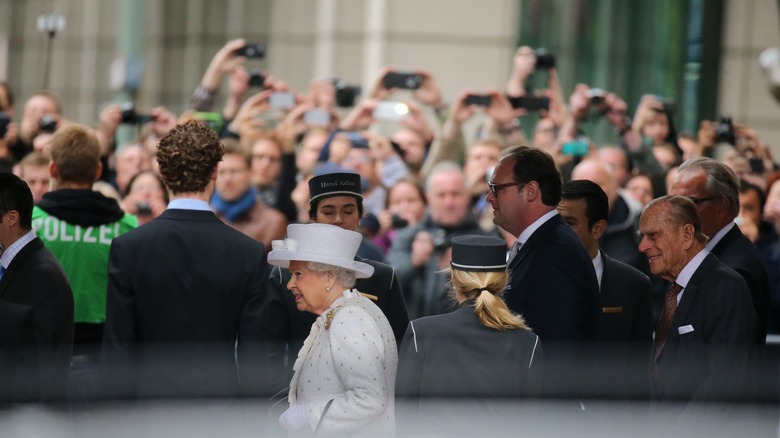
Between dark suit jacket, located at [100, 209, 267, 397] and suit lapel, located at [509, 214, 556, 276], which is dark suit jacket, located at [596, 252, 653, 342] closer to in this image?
suit lapel, located at [509, 214, 556, 276]

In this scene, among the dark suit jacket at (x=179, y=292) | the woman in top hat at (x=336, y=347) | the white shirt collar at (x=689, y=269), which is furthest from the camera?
the white shirt collar at (x=689, y=269)

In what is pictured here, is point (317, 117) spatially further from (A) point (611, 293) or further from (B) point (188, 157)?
(B) point (188, 157)

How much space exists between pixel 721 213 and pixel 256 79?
552 cm

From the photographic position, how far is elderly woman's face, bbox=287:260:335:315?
194 inches

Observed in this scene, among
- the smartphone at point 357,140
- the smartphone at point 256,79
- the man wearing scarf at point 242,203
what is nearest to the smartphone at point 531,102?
the smartphone at point 357,140

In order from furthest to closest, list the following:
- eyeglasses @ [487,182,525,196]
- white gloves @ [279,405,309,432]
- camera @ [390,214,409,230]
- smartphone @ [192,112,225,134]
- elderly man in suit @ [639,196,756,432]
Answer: smartphone @ [192,112,225,134] → camera @ [390,214,409,230] → eyeglasses @ [487,182,525,196] → elderly man in suit @ [639,196,756,432] → white gloves @ [279,405,309,432]

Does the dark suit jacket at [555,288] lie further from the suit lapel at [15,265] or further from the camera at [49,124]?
the camera at [49,124]

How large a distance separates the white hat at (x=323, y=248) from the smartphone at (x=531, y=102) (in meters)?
5.90

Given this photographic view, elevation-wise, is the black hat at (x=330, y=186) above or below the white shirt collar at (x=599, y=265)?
above

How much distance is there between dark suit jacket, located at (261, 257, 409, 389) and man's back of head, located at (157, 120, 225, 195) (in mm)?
554

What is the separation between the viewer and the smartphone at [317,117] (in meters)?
10.8

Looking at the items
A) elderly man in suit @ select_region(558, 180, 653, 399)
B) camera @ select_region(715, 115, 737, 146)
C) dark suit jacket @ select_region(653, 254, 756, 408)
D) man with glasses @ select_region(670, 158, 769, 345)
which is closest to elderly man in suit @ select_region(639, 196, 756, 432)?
dark suit jacket @ select_region(653, 254, 756, 408)

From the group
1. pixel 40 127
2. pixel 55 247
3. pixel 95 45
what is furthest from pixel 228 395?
pixel 95 45

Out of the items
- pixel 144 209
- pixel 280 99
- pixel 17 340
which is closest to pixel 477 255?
pixel 17 340
